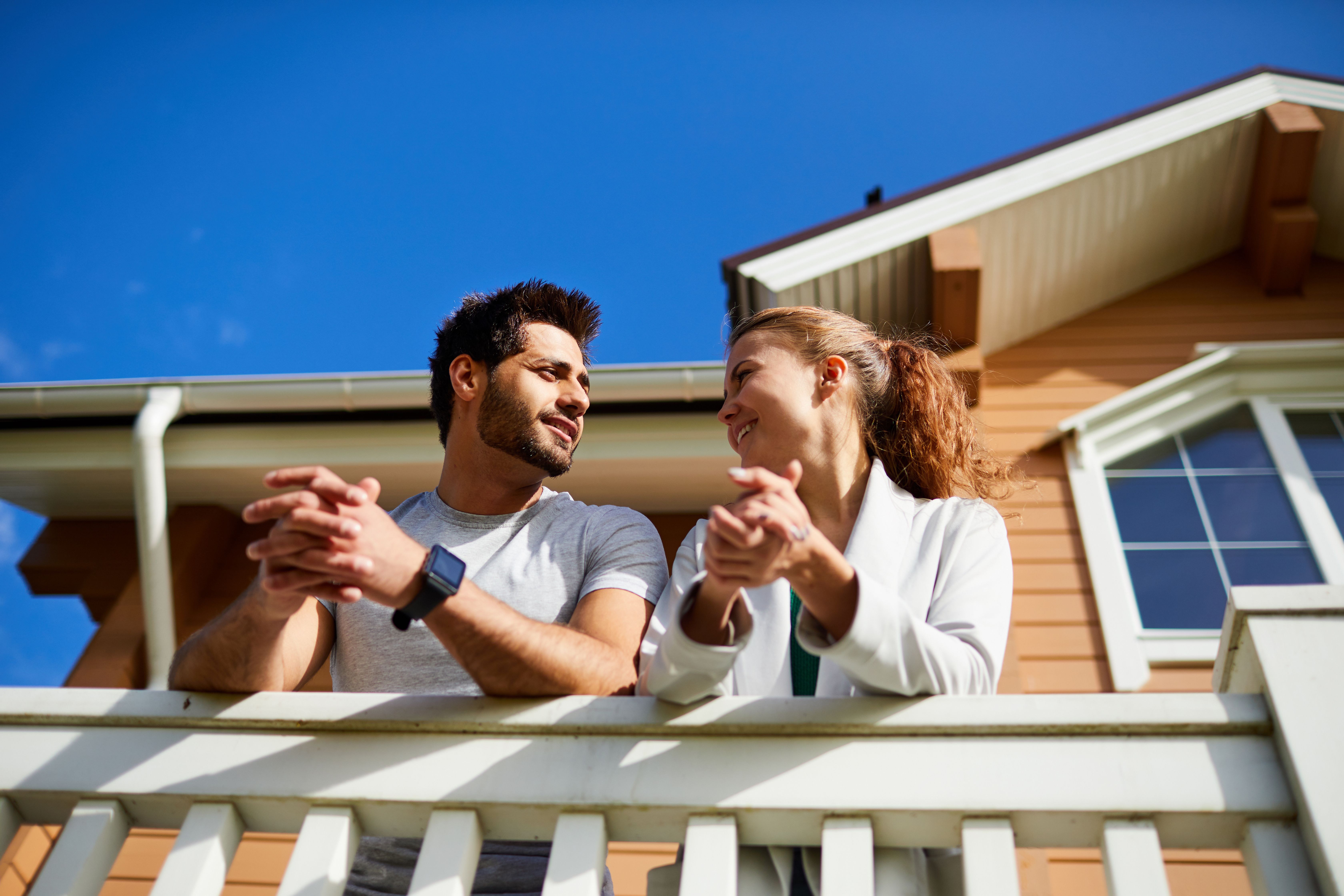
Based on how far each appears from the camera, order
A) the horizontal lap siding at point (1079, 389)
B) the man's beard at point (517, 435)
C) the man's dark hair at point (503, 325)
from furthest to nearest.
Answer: the horizontal lap siding at point (1079, 389), the man's dark hair at point (503, 325), the man's beard at point (517, 435)

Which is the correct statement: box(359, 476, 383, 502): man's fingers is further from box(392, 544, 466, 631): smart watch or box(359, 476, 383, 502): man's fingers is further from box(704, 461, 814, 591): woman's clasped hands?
box(704, 461, 814, 591): woman's clasped hands

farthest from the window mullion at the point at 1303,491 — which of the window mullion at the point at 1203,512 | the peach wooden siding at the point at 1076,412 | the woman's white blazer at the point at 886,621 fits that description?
the woman's white blazer at the point at 886,621

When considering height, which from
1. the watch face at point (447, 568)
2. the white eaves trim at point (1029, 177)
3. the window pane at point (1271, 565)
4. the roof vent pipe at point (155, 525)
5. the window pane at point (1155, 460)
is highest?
Answer: the white eaves trim at point (1029, 177)

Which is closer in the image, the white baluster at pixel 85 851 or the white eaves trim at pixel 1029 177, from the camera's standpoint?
the white baluster at pixel 85 851

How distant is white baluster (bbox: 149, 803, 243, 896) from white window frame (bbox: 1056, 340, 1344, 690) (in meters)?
3.71

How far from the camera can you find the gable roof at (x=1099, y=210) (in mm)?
5148

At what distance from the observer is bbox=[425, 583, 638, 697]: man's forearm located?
1241 millimetres

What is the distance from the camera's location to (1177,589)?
4.34 m

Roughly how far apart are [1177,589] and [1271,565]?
1.78ft

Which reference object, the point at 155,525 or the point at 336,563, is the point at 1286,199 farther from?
the point at 155,525

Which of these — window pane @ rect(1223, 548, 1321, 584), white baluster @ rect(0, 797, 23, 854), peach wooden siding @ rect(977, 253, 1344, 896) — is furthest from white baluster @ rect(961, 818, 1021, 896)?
window pane @ rect(1223, 548, 1321, 584)

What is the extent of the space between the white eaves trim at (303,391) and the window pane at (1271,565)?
262cm

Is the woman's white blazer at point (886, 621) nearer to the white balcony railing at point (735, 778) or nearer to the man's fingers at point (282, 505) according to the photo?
the white balcony railing at point (735, 778)

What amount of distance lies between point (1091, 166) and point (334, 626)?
5.08 m
